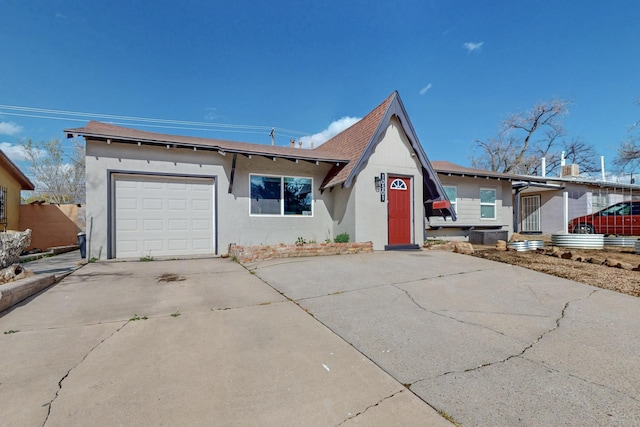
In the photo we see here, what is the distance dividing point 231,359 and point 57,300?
12.4 ft

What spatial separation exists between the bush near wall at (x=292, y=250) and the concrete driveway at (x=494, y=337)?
1.85 m

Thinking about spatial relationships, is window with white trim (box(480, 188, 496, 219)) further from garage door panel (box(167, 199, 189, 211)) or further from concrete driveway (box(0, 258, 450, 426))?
garage door panel (box(167, 199, 189, 211))

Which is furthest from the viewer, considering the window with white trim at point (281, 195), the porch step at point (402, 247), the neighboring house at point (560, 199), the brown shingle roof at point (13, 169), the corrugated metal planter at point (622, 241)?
the neighboring house at point (560, 199)

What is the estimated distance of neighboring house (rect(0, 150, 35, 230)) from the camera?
10.9m

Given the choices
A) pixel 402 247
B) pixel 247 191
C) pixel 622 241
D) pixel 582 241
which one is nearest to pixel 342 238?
pixel 402 247

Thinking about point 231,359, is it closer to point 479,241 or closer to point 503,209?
point 479,241

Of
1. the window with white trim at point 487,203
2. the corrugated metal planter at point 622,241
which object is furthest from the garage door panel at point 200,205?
the corrugated metal planter at point 622,241

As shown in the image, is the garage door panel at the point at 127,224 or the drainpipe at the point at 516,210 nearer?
the garage door panel at the point at 127,224

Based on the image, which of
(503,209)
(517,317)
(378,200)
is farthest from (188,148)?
(503,209)

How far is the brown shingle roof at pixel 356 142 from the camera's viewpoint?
959cm

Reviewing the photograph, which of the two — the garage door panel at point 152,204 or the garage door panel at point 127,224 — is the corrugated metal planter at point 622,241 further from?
the garage door panel at point 127,224

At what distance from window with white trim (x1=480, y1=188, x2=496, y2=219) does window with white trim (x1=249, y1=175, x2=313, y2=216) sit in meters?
9.23

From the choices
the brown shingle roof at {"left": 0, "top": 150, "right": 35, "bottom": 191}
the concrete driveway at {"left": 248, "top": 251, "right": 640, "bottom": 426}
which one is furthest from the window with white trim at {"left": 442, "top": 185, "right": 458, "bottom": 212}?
the brown shingle roof at {"left": 0, "top": 150, "right": 35, "bottom": 191}

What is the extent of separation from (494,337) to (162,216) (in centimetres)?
931
